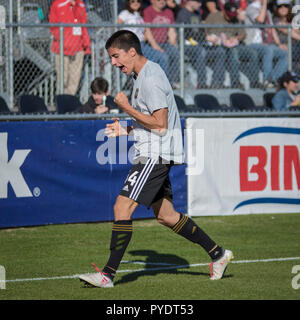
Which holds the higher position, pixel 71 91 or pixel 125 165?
pixel 71 91

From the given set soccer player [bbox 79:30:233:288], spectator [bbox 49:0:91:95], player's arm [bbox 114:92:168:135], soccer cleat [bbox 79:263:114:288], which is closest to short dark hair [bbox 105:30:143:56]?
soccer player [bbox 79:30:233:288]

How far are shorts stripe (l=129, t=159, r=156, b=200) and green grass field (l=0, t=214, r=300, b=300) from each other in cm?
87

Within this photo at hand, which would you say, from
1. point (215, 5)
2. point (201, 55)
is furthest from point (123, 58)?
point (215, 5)

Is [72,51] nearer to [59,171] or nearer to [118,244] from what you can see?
[59,171]

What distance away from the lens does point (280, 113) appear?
11086mm

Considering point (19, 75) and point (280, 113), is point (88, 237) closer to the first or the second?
point (280, 113)

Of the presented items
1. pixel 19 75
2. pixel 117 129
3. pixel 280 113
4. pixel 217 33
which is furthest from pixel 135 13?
pixel 117 129

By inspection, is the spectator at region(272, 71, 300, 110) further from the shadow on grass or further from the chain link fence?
the shadow on grass

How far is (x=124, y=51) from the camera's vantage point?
252 inches

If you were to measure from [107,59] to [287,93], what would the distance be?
135 inches

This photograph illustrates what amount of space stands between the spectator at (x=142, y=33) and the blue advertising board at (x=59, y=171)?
11.1 feet

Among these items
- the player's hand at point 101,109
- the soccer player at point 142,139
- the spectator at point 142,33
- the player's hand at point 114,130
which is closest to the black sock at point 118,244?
A: the soccer player at point 142,139

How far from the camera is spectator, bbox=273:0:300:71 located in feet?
47.4
